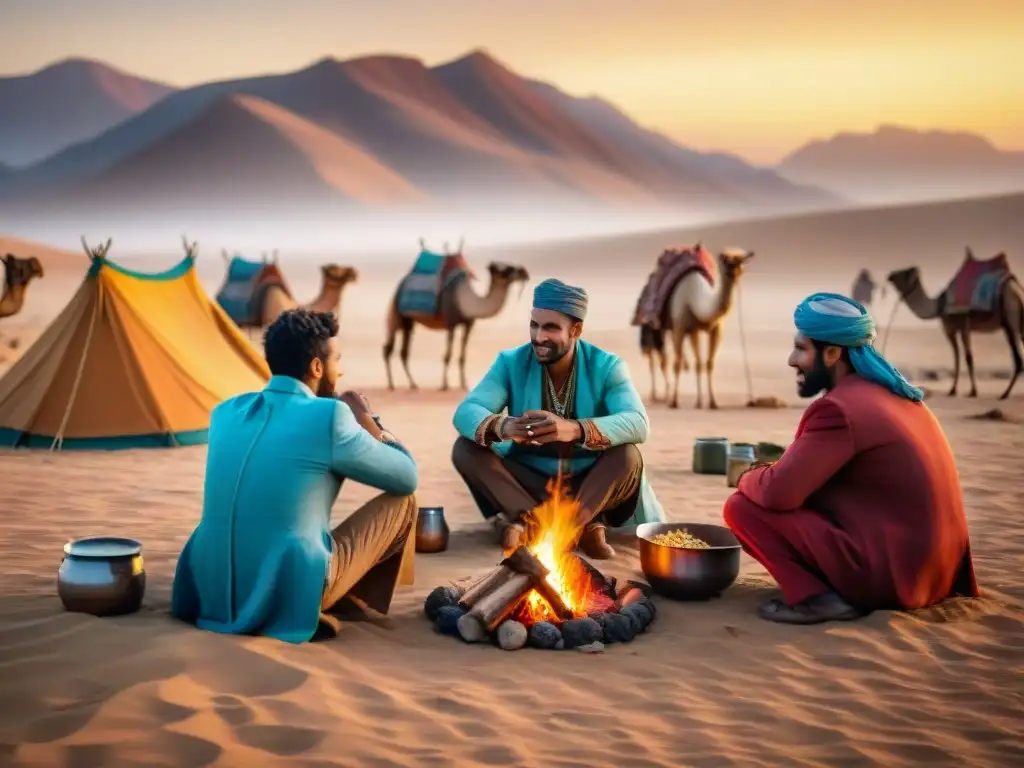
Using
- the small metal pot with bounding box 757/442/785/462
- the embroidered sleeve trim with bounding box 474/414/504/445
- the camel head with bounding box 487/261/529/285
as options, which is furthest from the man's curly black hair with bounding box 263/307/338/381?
the camel head with bounding box 487/261/529/285

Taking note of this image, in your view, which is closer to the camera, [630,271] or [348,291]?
[348,291]

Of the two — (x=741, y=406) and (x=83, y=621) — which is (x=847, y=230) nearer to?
(x=741, y=406)

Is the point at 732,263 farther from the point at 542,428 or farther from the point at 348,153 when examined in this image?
the point at 348,153

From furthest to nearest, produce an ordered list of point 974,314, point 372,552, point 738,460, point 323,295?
point 323,295
point 974,314
point 738,460
point 372,552

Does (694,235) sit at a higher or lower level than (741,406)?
higher

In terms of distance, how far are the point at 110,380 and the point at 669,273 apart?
6.66m

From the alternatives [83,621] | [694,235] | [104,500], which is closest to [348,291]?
[694,235]

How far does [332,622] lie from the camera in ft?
13.4

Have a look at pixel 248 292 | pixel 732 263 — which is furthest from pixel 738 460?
pixel 248 292

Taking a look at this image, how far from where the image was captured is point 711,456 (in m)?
8.27

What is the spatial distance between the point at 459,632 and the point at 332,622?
0.50m

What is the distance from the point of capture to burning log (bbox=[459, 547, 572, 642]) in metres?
4.19

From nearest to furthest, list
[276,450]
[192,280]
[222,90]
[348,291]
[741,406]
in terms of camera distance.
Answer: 1. [276,450]
2. [192,280]
3. [741,406]
4. [348,291]
5. [222,90]

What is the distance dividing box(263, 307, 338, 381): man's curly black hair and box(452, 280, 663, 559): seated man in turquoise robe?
145 cm
